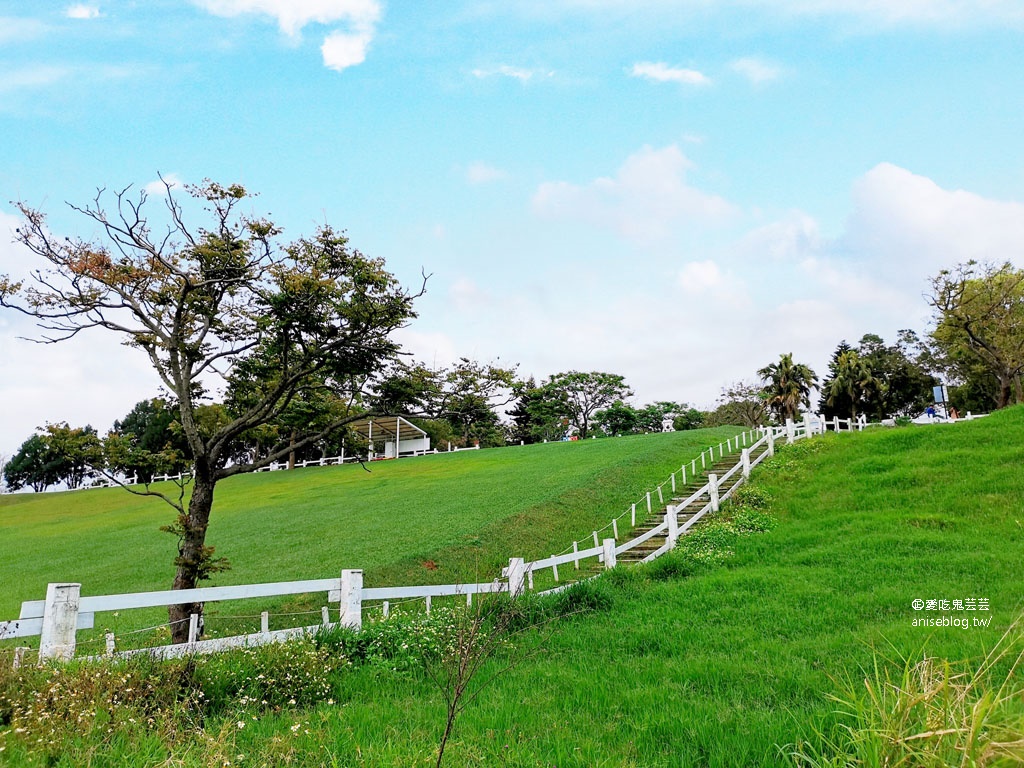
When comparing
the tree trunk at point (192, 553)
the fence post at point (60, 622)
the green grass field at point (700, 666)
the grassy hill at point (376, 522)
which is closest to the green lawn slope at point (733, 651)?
the green grass field at point (700, 666)

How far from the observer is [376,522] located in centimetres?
2450

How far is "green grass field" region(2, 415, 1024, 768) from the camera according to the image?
13.5 ft

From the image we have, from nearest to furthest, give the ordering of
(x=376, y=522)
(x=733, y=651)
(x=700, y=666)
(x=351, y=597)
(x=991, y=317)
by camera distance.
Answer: (x=700, y=666) < (x=733, y=651) < (x=351, y=597) < (x=376, y=522) < (x=991, y=317)

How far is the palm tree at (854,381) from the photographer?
2285 inches

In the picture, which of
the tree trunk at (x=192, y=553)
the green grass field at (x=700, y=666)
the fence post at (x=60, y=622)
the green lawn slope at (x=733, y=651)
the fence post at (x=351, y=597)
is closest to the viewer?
the green grass field at (x=700, y=666)

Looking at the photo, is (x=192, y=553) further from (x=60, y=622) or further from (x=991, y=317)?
(x=991, y=317)

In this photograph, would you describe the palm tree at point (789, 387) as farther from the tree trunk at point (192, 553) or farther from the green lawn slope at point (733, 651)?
the tree trunk at point (192, 553)

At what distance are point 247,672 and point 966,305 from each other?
47.2 m

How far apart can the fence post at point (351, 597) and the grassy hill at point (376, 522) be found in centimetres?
479

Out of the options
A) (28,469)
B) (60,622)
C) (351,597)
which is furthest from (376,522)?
Answer: (28,469)

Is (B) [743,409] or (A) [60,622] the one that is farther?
(B) [743,409]

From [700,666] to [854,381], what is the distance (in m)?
60.6

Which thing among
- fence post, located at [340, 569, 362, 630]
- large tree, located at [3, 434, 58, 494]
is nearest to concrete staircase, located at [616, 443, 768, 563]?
fence post, located at [340, 569, 362, 630]

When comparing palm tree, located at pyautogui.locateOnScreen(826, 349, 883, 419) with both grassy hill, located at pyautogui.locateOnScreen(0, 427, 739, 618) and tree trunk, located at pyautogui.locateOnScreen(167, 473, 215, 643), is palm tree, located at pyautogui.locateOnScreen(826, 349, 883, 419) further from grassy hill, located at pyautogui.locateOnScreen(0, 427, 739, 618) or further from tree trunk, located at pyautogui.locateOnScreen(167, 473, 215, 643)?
tree trunk, located at pyautogui.locateOnScreen(167, 473, 215, 643)
